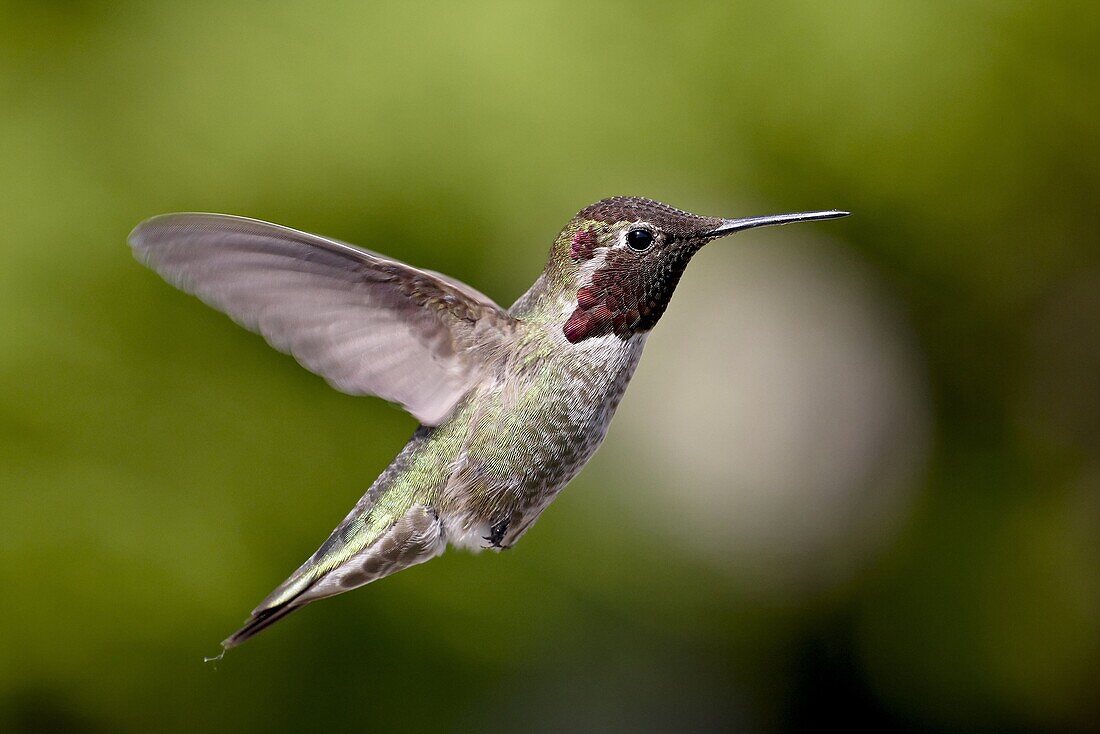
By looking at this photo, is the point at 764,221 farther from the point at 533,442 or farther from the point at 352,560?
the point at 352,560

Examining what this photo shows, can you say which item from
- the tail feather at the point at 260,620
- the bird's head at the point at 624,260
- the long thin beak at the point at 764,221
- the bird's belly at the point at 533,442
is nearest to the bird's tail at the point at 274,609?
the tail feather at the point at 260,620

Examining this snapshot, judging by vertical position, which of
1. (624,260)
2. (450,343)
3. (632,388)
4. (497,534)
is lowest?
(632,388)

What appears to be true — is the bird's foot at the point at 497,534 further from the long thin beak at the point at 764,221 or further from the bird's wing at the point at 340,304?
the long thin beak at the point at 764,221

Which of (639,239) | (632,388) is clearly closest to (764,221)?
(639,239)

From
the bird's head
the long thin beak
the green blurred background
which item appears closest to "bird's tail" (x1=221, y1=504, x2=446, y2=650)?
the bird's head

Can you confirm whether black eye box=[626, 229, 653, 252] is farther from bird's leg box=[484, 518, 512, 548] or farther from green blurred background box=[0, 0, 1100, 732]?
green blurred background box=[0, 0, 1100, 732]

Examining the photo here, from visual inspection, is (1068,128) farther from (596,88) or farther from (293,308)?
(293,308)
